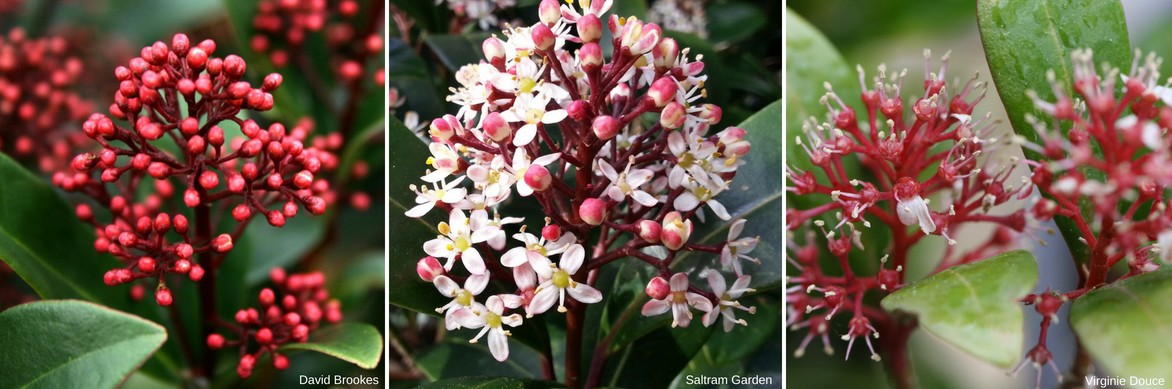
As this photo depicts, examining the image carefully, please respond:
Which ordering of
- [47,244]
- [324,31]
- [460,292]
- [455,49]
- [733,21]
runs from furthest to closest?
[324,31], [733,21], [455,49], [47,244], [460,292]

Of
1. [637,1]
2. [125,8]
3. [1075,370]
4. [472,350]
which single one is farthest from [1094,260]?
[125,8]

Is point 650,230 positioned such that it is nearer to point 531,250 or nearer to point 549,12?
point 531,250

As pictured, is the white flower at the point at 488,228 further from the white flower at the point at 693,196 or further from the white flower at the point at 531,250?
the white flower at the point at 693,196

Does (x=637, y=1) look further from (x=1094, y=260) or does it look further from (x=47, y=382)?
(x=47, y=382)

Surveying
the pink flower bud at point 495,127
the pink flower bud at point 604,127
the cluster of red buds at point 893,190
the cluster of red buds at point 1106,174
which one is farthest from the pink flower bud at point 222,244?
the cluster of red buds at point 1106,174

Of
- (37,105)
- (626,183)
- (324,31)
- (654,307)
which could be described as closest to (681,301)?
(654,307)

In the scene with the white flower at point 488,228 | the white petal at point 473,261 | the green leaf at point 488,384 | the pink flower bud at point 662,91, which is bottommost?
the green leaf at point 488,384
